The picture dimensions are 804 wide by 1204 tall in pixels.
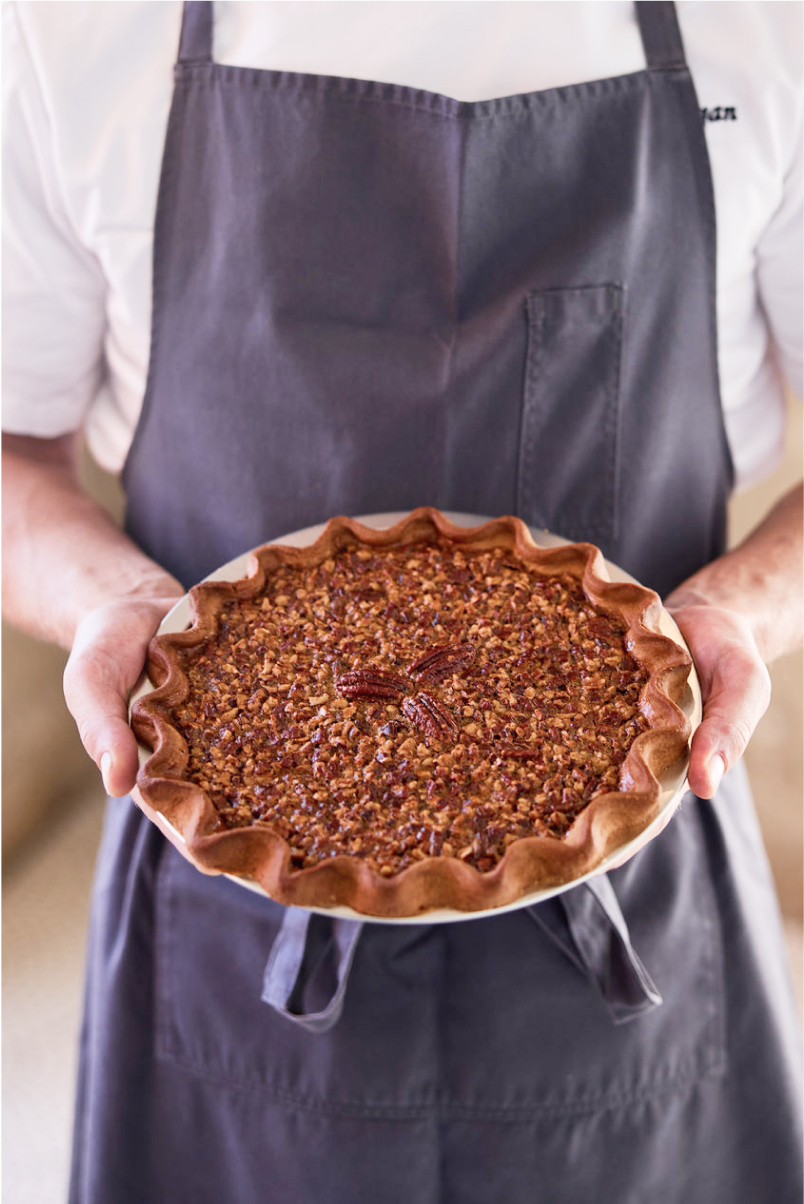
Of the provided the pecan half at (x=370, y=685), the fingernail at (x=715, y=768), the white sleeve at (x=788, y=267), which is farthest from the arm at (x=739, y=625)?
the pecan half at (x=370, y=685)

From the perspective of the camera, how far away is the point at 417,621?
1464 mm

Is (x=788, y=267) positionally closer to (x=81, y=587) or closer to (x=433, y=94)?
(x=433, y=94)

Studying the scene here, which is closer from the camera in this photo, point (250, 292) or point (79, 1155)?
point (250, 292)

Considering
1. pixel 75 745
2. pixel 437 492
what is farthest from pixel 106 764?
pixel 75 745

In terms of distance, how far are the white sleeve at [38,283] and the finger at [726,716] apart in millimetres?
1117

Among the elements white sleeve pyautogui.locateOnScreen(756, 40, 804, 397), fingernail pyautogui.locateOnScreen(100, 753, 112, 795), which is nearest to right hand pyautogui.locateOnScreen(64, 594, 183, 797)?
fingernail pyautogui.locateOnScreen(100, 753, 112, 795)

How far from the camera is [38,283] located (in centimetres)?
160

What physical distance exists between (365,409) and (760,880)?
103 cm

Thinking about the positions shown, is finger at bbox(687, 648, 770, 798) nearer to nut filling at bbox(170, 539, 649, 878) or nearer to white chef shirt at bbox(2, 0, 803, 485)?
nut filling at bbox(170, 539, 649, 878)

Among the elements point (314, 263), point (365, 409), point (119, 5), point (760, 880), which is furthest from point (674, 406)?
point (119, 5)

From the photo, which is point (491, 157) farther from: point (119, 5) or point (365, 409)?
point (119, 5)

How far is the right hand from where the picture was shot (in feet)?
4.07

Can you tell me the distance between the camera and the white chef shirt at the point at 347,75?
143cm

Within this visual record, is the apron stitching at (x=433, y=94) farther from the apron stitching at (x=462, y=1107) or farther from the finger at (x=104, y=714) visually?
the apron stitching at (x=462, y=1107)
